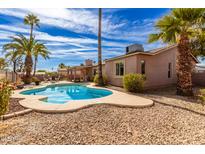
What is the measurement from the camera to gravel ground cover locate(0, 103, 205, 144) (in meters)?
4.09

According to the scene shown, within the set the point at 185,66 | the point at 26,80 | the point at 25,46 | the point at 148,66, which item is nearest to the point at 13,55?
the point at 25,46

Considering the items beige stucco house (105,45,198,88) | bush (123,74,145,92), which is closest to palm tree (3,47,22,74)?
beige stucco house (105,45,198,88)

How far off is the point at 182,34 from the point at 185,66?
7.88ft

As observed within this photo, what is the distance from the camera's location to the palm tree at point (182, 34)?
9.72 meters

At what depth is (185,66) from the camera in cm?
1062

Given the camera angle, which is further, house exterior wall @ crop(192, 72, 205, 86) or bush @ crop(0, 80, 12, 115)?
house exterior wall @ crop(192, 72, 205, 86)

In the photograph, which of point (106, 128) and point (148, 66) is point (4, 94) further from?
point (148, 66)

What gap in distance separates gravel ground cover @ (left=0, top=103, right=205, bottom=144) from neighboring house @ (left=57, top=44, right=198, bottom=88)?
320 inches

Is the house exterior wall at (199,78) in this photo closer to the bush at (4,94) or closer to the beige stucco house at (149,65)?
the beige stucco house at (149,65)

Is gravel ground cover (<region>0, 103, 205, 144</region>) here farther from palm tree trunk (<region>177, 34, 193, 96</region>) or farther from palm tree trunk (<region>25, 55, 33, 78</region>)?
palm tree trunk (<region>25, 55, 33, 78</region>)

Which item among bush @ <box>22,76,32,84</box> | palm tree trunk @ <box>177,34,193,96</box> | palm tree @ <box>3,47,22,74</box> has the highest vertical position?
palm tree @ <box>3,47,22,74</box>

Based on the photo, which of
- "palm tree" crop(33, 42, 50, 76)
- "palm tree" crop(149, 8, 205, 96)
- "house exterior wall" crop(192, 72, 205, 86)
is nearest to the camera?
"palm tree" crop(149, 8, 205, 96)

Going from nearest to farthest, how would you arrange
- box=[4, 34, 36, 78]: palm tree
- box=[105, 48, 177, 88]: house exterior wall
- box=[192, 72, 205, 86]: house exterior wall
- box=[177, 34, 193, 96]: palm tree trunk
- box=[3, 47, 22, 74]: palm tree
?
1. box=[177, 34, 193, 96]: palm tree trunk
2. box=[105, 48, 177, 88]: house exterior wall
3. box=[192, 72, 205, 86]: house exterior wall
4. box=[4, 34, 36, 78]: palm tree
5. box=[3, 47, 22, 74]: palm tree

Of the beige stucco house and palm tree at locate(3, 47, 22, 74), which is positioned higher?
palm tree at locate(3, 47, 22, 74)
